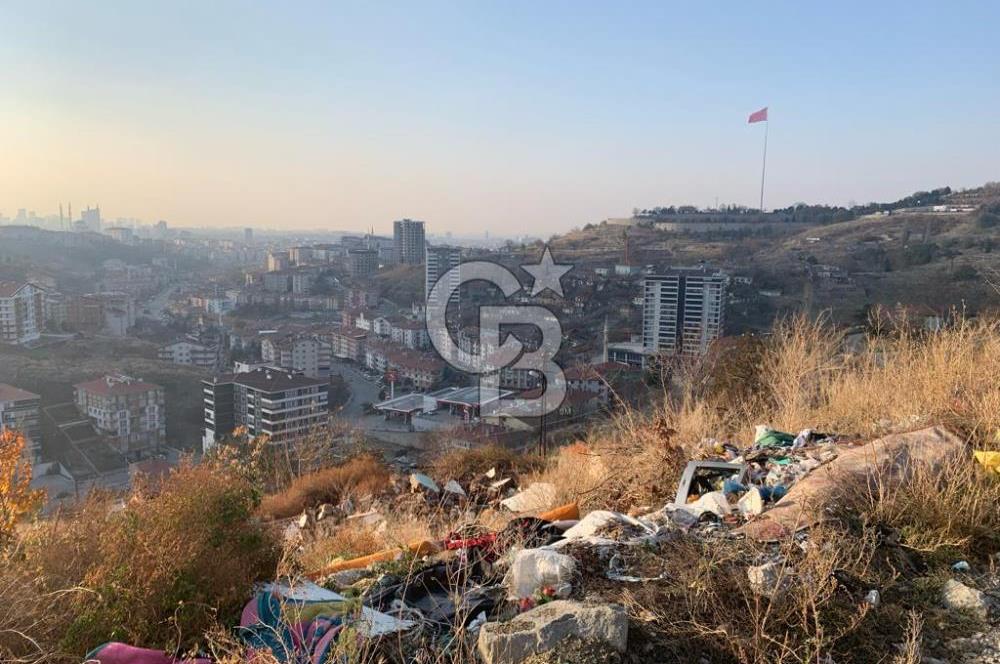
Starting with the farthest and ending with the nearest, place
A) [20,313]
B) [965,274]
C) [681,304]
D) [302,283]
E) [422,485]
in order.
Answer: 1. [302,283]
2. [20,313]
3. [681,304]
4. [965,274]
5. [422,485]

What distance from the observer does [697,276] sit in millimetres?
18859

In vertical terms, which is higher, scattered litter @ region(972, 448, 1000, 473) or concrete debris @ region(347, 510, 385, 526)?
scattered litter @ region(972, 448, 1000, 473)

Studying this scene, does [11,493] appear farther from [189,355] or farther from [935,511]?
[189,355]

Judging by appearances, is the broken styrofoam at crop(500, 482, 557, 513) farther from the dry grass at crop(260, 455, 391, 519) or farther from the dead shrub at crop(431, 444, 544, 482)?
the dry grass at crop(260, 455, 391, 519)

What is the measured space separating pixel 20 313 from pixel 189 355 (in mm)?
5073

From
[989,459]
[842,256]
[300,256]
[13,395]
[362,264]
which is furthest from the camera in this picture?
[300,256]

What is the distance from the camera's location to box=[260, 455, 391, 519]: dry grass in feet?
17.7

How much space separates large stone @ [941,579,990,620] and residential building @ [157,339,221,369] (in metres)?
22.9

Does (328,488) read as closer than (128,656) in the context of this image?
No

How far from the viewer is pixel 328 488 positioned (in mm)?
5941

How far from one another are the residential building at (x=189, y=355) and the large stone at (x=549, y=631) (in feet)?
74.1

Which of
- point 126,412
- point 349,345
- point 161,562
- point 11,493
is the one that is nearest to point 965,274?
point 349,345

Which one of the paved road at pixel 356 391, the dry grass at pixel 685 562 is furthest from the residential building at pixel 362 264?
the dry grass at pixel 685 562

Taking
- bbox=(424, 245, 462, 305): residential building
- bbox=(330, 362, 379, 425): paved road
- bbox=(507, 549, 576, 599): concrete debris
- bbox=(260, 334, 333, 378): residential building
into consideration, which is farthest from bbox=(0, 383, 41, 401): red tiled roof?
bbox=(507, 549, 576, 599): concrete debris
